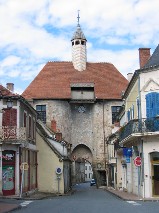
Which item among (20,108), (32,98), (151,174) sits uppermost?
(32,98)

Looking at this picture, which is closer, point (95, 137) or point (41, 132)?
point (41, 132)

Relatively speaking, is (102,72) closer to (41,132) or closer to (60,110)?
(60,110)

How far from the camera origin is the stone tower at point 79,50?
5506cm

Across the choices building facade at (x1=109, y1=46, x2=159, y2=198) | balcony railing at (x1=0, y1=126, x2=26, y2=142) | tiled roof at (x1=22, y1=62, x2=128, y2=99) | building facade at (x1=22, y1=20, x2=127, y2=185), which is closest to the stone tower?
tiled roof at (x1=22, y1=62, x2=128, y2=99)

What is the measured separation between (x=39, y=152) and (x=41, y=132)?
5.93 feet

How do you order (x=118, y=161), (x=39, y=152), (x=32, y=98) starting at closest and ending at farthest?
(x=39, y=152)
(x=118, y=161)
(x=32, y=98)

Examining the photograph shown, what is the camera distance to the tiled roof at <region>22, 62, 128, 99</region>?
51.3 metres

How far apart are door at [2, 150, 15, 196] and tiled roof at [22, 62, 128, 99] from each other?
76.5 feet

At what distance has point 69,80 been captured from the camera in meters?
53.5

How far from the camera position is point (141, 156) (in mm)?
25906

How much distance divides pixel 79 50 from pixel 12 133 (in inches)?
1198

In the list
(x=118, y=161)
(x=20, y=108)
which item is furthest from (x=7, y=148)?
(x=118, y=161)

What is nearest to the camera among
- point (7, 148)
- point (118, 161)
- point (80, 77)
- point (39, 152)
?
point (7, 148)

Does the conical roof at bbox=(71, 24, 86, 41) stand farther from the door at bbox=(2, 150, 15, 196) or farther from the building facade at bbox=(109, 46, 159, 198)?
the door at bbox=(2, 150, 15, 196)
